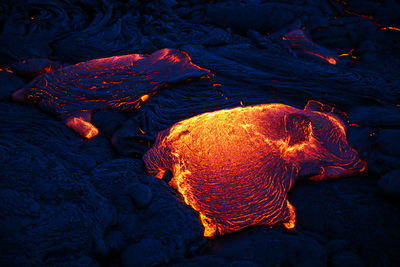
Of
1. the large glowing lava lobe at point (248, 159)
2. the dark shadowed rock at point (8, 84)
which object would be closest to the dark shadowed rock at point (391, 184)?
the large glowing lava lobe at point (248, 159)

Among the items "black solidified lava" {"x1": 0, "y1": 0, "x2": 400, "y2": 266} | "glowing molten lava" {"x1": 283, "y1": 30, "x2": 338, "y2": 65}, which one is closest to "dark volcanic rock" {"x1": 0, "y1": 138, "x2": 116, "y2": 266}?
"black solidified lava" {"x1": 0, "y1": 0, "x2": 400, "y2": 266}

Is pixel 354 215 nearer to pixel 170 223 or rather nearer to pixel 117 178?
pixel 170 223

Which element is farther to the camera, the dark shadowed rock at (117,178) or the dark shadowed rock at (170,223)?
the dark shadowed rock at (117,178)

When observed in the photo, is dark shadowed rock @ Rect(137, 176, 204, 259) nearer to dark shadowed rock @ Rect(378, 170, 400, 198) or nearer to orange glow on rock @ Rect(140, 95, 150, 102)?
orange glow on rock @ Rect(140, 95, 150, 102)

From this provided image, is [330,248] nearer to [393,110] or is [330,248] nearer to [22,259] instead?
[393,110]

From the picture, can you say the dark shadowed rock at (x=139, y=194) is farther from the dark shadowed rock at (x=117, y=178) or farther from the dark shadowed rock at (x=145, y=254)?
the dark shadowed rock at (x=145, y=254)

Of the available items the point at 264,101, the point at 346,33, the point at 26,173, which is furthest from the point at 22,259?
the point at 346,33

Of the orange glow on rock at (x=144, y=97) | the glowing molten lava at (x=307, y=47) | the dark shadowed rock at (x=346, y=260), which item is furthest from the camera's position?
the glowing molten lava at (x=307, y=47)
